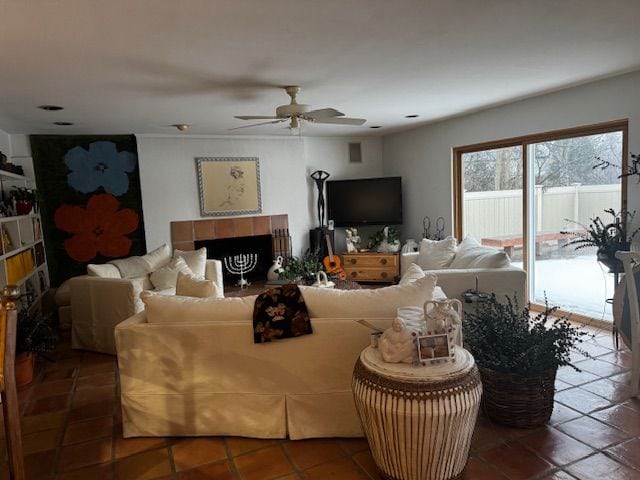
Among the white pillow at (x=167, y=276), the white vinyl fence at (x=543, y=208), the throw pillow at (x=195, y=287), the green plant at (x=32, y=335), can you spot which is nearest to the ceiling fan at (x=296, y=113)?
the throw pillow at (x=195, y=287)

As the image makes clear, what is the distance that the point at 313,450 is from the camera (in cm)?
238

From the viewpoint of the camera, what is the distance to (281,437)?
2.50 m

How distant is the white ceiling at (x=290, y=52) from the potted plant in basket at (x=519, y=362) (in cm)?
171

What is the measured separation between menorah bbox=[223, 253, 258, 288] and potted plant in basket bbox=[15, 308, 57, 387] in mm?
3097

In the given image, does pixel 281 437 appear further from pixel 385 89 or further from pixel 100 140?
pixel 100 140

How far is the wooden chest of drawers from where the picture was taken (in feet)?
21.0

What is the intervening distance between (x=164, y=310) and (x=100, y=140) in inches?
162

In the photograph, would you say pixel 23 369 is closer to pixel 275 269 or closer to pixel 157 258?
pixel 157 258

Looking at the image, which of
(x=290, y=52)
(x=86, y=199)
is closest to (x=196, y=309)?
(x=290, y=52)

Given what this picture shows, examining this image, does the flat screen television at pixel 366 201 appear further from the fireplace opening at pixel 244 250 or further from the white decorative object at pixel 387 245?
the fireplace opening at pixel 244 250

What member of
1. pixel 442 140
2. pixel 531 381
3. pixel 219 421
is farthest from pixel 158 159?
pixel 531 381

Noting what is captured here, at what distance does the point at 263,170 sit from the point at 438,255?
319 cm

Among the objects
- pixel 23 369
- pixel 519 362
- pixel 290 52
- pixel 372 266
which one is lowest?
pixel 23 369

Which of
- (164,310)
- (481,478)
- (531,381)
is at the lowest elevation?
(481,478)
